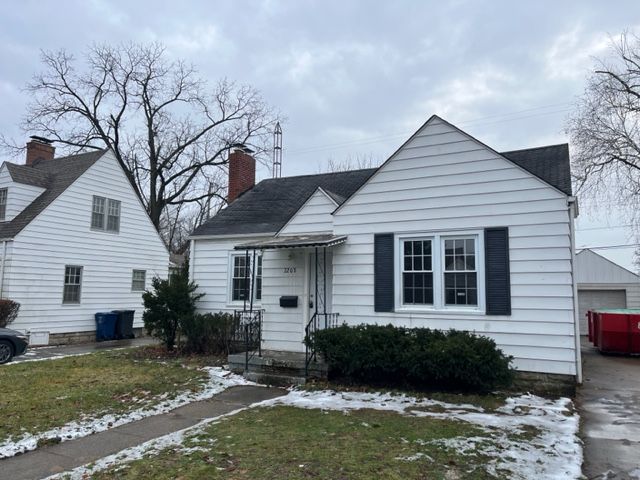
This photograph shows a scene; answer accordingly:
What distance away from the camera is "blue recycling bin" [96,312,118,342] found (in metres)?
16.4

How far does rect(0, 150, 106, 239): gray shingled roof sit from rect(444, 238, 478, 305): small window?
44.9ft

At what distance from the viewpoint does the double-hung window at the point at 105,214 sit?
55.9ft

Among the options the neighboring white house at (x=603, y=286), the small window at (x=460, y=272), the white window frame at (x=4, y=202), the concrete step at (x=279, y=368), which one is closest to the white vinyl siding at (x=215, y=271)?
the concrete step at (x=279, y=368)

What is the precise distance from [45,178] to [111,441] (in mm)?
14762

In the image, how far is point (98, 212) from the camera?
56.3 feet

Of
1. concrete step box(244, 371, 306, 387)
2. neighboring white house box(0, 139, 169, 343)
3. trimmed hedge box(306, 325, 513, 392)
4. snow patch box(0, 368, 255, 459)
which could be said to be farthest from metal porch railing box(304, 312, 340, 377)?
neighboring white house box(0, 139, 169, 343)

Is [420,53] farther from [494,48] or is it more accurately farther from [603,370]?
[603,370]

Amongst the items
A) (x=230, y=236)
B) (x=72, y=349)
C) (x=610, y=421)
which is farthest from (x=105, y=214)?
(x=610, y=421)

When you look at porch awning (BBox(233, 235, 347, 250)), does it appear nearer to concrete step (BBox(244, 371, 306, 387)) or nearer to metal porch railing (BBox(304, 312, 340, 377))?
metal porch railing (BBox(304, 312, 340, 377))

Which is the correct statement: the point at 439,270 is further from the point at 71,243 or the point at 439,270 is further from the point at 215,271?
the point at 71,243

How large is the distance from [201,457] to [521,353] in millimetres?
5653

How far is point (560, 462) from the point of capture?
15.0ft

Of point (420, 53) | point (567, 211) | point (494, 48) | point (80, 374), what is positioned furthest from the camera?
point (420, 53)

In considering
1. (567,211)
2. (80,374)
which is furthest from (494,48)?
(80,374)
